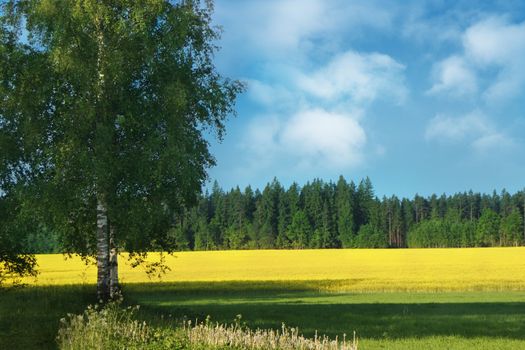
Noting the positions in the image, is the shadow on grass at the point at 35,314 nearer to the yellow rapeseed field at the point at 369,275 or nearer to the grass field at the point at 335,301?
the grass field at the point at 335,301

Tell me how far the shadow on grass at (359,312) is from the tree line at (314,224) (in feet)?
426

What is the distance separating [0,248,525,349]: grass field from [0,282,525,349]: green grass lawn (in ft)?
0.13

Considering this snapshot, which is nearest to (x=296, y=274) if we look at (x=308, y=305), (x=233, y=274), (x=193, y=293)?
(x=233, y=274)

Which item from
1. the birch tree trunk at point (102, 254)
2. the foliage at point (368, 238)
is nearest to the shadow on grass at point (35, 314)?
the birch tree trunk at point (102, 254)

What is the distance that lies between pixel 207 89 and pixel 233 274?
34226mm

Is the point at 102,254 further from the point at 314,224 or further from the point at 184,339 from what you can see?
the point at 314,224

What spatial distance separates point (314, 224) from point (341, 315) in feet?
509

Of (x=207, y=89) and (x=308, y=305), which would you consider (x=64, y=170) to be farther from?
(x=308, y=305)

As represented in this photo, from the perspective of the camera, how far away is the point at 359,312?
28.8 m

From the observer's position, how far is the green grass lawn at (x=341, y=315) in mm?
19625

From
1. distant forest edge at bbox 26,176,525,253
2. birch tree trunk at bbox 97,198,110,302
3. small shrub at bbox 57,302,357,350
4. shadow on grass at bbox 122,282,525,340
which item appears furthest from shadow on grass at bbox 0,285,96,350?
distant forest edge at bbox 26,176,525,253

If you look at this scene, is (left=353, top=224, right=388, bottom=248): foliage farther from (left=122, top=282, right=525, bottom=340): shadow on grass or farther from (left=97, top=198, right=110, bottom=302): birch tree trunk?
(left=97, top=198, right=110, bottom=302): birch tree trunk

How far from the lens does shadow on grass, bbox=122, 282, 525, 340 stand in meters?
23.1

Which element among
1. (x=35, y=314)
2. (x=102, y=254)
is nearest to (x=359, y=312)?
(x=102, y=254)
